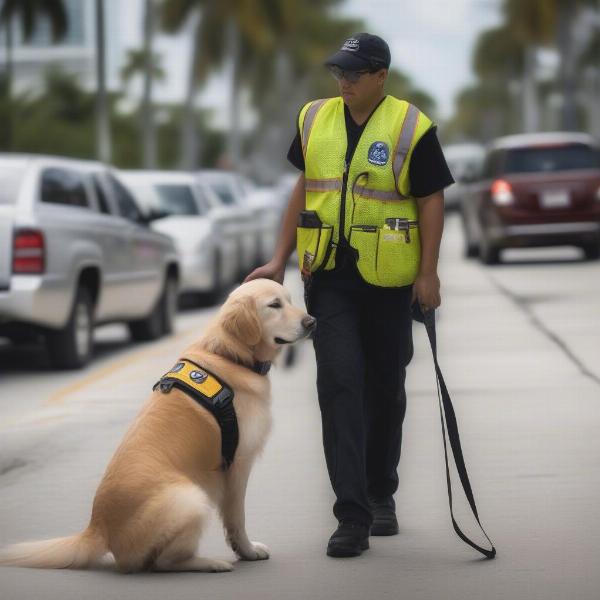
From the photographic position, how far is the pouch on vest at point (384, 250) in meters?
6.57

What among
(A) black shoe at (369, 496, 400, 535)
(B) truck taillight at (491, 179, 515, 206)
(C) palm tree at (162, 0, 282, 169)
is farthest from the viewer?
(C) palm tree at (162, 0, 282, 169)

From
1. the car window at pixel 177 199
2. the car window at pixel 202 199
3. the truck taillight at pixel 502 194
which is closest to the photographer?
the car window at pixel 177 199

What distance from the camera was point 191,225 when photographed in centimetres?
2022

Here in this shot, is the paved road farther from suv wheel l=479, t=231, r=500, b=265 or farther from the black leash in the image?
suv wheel l=479, t=231, r=500, b=265

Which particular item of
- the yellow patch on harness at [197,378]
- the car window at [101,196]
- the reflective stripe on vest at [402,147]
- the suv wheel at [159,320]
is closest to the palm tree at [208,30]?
the suv wheel at [159,320]

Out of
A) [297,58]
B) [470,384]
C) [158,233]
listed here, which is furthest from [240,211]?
[297,58]

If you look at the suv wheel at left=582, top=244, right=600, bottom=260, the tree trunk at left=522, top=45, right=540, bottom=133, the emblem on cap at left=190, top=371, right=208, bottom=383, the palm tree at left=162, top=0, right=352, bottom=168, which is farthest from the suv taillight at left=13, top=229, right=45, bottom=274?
the tree trunk at left=522, top=45, right=540, bottom=133

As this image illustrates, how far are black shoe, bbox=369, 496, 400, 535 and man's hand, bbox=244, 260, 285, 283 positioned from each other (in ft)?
3.32

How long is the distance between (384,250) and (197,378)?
91 cm

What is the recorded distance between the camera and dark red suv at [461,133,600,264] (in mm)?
24531

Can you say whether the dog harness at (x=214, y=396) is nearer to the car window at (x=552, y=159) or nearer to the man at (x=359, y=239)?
the man at (x=359, y=239)

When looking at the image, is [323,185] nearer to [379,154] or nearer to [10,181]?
[379,154]

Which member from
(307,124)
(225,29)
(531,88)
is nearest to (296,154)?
(307,124)

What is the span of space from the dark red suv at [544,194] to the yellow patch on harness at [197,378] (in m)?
18.6
